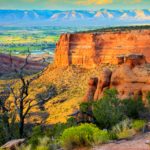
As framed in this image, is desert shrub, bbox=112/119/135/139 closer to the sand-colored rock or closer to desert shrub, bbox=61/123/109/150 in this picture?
desert shrub, bbox=61/123/109/150

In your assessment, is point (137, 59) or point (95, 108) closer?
point (95, 108)

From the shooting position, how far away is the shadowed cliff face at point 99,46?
88.1m

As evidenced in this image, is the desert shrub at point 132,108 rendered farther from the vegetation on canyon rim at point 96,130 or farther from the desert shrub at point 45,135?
the desert shrub at point 45,135

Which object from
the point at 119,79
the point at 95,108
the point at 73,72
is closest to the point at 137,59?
the point at 119,79

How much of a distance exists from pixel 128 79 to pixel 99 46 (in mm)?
42074

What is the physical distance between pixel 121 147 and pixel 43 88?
6878 cm

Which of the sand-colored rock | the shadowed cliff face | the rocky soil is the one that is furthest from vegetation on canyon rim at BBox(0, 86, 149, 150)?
the shadowed cliff face

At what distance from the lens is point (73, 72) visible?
91.9m

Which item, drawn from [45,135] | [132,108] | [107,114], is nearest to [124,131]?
[45,135]

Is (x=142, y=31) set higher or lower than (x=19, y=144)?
higher

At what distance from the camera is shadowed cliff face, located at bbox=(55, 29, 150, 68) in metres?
88.1

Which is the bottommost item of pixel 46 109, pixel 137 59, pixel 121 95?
pixel 46 109

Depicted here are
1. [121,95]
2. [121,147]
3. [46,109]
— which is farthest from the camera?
[46,109]

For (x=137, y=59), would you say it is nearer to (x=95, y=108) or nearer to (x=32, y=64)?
(x=95, y=108)
